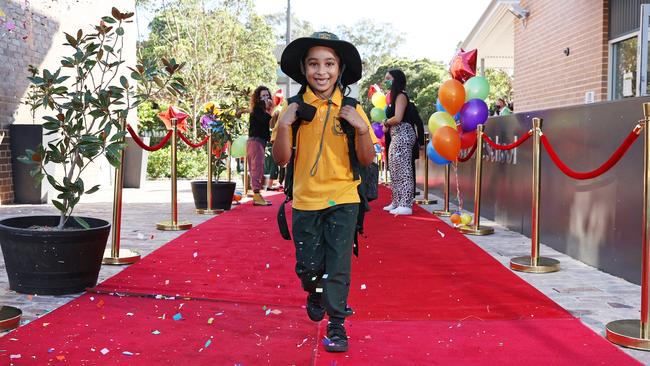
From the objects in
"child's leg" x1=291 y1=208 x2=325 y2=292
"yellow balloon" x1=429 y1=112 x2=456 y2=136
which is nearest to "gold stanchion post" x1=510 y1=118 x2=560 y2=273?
"yellow balloon" x1=429 y1=112 x2=456 y2=136

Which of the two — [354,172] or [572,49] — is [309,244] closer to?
[354,172]

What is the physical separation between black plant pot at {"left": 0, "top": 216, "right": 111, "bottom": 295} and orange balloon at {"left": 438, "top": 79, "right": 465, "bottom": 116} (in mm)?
4593

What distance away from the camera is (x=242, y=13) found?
2506 centimetres

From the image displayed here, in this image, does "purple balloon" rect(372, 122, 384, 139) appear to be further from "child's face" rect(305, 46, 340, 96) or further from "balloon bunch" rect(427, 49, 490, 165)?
"child's face" rect(305, 46, 340, 96)

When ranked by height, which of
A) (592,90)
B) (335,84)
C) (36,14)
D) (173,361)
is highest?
(36,14)

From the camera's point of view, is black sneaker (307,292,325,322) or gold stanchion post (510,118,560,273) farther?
gold stanchion post (510,118,560,273)

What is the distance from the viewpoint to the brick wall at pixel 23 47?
10.2 metres

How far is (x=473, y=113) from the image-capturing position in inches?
317

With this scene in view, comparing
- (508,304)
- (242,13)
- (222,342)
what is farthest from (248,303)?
(242,13)

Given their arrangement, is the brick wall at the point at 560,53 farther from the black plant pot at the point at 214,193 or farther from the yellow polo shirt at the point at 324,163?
the yellow polo shirt at the point at 324,163

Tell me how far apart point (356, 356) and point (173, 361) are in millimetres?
891

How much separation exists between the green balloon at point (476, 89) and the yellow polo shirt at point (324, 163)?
4913mm

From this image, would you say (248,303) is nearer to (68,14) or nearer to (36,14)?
(36,14)

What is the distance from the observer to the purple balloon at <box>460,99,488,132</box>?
26.4 ft
